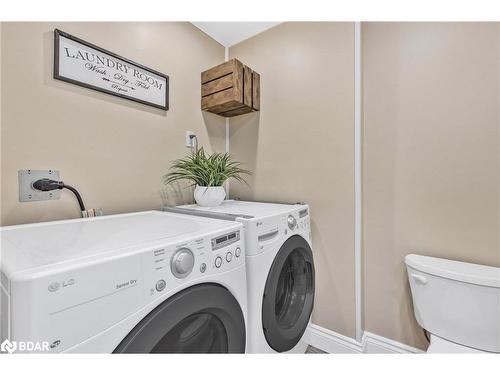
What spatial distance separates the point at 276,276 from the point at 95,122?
1198 mm

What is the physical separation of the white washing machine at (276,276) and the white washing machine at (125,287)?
10cm

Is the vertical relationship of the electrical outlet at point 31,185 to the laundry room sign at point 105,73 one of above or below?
below

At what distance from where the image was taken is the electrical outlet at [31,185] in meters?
1.01

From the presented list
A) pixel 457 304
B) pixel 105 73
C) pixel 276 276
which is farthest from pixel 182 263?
pixel 457 304

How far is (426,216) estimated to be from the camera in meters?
1.32

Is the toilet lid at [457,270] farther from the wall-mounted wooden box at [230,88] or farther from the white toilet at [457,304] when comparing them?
the wall-mounted wooden box at [230,88]

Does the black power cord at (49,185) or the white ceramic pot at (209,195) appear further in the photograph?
the white ceramic pot at (209,195)

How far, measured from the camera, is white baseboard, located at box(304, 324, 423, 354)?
1411 mm

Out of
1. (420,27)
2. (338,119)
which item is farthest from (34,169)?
(420,27)

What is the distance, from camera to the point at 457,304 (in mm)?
1088

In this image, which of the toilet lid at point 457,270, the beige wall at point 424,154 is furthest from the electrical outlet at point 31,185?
the toilet lid at point 457,270

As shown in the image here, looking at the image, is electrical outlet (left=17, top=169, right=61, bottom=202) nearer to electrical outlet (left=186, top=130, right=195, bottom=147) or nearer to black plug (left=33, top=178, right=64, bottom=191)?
black plug (left=33, top=178, right=64, bottom=191)

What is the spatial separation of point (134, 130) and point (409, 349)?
2.06 meters

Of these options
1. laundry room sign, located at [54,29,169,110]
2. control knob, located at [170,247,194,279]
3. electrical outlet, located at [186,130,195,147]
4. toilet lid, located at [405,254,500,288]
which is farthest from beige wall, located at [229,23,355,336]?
control knob, located at [170,247,194,279]
